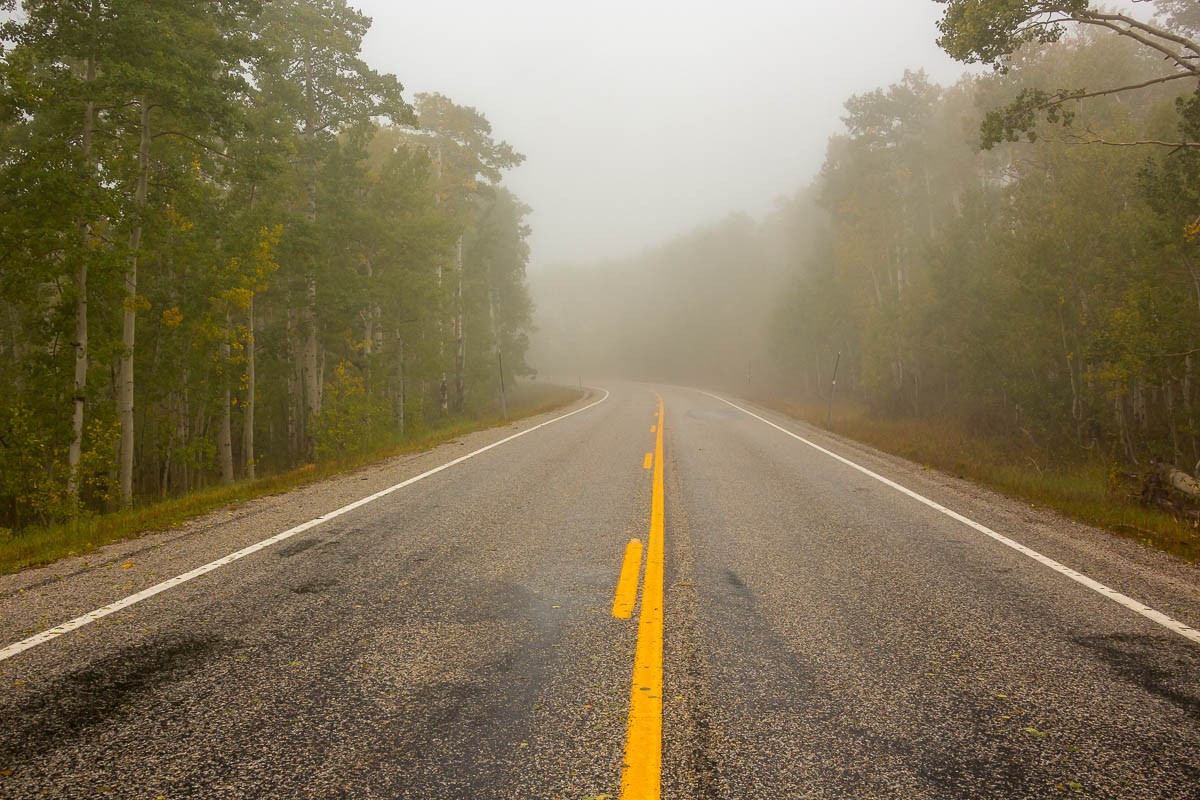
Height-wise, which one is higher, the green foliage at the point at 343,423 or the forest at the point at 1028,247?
the forest at the point at 1028,247

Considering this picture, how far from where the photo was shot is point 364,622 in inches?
154

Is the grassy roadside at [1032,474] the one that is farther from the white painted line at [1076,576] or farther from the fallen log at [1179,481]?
the white painted line at [1076,576]

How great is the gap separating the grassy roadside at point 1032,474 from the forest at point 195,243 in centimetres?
1453

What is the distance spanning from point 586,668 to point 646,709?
1.73 feet

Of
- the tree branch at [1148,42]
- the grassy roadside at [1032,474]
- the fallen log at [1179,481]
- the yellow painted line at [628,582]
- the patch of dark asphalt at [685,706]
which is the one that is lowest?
the grassy roadside at [1032,474]

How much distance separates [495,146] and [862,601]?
2877cm

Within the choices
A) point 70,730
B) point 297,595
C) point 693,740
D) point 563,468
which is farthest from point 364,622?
point 563,468

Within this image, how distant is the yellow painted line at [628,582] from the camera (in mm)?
4113

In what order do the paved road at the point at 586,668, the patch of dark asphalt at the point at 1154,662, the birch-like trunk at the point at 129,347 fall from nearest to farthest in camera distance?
the paved road at the point at 586,668
the patch of dark asphalt at the point at 1154,662
the birch-like trunk at the point at 129,347

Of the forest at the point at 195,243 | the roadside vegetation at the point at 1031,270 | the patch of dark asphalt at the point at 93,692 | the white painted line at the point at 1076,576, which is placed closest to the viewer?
the patch of dark asphalt at the point at 93,692

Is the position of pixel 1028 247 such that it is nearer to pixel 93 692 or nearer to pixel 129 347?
pixel 93 692

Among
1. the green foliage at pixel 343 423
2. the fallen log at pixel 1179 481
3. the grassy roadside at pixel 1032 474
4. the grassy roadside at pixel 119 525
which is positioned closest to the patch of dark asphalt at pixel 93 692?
the grassy roadside at pixel 119 525

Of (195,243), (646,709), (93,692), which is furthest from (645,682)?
(195,243)

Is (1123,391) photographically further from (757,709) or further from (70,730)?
(70,730)
